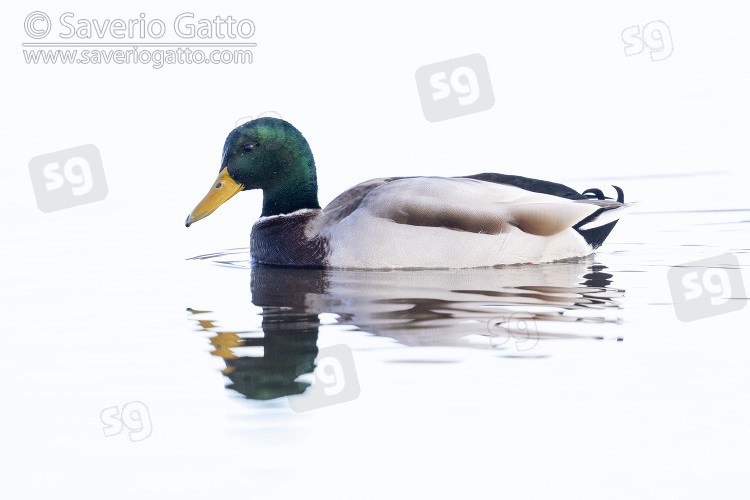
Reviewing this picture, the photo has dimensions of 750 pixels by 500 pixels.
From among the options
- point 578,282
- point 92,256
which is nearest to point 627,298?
point 578,282

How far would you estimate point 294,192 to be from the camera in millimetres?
9688

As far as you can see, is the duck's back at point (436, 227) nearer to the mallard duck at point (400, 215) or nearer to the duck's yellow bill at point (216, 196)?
the mallard duck at point (400, 215)

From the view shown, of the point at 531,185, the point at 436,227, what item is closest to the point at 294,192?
the point at 436,227

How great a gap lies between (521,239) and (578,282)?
0.95 meters

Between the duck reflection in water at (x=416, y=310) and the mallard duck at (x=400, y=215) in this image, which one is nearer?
the duck reflection in water at (x=416, y=310)

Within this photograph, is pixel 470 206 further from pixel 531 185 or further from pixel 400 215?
pixel 531 185

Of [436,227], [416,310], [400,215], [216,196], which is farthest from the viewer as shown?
[216,196]

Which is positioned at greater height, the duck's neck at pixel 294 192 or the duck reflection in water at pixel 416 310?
the duck's neck at pixel 294 192

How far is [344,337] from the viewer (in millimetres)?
6547

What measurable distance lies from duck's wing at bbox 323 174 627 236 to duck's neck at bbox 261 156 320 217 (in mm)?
276

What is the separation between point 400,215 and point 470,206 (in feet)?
1.77

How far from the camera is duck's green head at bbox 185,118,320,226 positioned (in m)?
9.49

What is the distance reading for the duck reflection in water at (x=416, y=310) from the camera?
6.14 metres

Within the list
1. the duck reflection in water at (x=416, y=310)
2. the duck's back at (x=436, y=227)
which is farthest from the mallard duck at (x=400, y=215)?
the duck reflection in water at (x=416, y=310)
